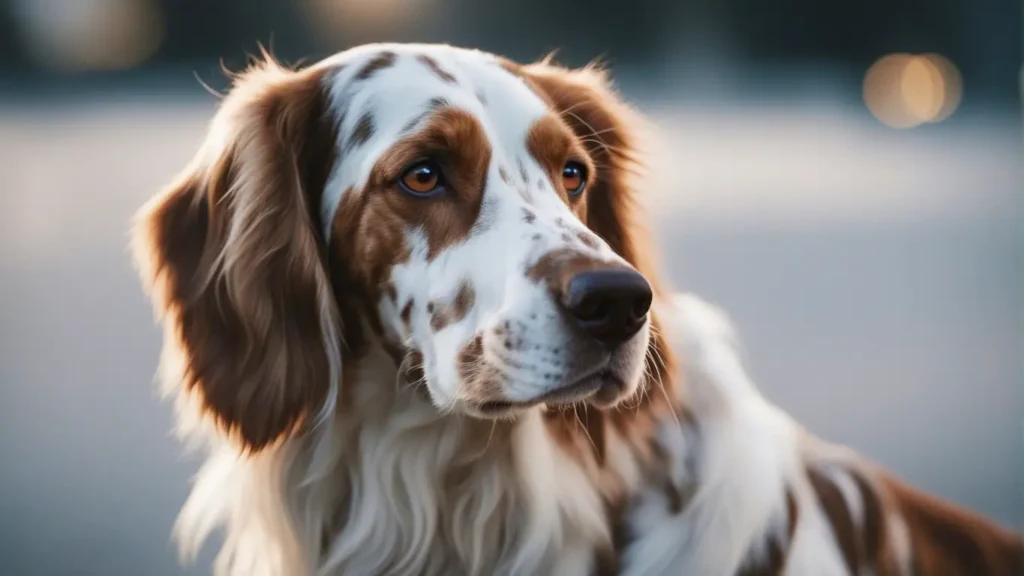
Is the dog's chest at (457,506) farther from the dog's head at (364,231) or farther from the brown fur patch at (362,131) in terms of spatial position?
the brown fur patch at (362,131)

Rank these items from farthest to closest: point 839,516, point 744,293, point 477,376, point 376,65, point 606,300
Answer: point 744,293 → point 839,516 → point 376,65 → point 477,376 → point 606,300

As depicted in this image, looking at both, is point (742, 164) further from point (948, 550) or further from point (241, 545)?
point (241, 545)

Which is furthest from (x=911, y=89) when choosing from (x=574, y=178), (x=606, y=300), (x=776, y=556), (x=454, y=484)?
(x=454, y=484)

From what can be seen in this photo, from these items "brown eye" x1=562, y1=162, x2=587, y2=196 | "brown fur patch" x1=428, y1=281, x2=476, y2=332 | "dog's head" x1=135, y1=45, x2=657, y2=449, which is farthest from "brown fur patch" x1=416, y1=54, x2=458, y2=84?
"brown fur patch" x1=428, y1=281, x2=476, y2=332

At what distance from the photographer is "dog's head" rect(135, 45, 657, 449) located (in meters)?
1.29

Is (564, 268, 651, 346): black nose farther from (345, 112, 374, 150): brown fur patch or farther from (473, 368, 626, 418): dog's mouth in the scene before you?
(345, 112, 374, 150): brown fur patch

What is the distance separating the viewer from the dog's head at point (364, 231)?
4.25ft

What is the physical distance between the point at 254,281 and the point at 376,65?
15.0 inches

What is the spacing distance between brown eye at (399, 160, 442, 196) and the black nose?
31cm

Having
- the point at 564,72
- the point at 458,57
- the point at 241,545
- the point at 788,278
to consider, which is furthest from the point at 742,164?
the point at 241,545

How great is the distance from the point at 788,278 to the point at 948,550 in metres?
0.56

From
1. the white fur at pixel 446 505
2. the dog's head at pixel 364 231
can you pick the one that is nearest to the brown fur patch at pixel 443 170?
the dog's head at pixel 364 231

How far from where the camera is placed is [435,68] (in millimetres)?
1453

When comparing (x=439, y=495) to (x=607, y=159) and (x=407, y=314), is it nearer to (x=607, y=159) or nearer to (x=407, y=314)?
(x=407, y=314)
